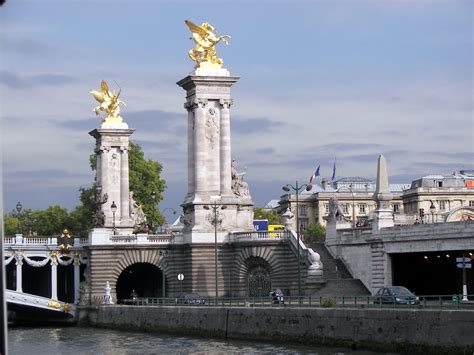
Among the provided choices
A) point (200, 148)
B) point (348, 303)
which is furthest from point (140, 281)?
point (348, 303)

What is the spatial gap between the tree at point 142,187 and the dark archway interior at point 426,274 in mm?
42840

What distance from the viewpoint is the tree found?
101m

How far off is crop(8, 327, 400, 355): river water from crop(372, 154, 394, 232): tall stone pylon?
14966mm

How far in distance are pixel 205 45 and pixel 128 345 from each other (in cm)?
2581

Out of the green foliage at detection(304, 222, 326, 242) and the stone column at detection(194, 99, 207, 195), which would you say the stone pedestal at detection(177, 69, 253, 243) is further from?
the green foliage at detection(304, 222, 326, 242)

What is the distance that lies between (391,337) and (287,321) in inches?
345

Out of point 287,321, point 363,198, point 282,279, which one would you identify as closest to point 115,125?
point 282,279

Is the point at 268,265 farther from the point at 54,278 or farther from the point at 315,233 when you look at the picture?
the point at 315,233

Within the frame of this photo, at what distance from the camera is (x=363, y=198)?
6152 inches

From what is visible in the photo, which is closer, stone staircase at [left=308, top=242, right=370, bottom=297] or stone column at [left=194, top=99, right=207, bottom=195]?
stone staircase at [left=308, top=242, right=370, bottom=297]

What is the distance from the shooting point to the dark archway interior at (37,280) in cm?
8144

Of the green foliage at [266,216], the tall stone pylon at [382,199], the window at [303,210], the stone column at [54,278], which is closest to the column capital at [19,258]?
the stone column at [54,278]

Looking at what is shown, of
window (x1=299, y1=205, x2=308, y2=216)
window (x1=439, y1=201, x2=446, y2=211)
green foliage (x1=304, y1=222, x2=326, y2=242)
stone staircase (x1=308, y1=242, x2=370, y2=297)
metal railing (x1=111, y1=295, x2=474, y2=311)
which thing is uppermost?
window (x1=299, y1=205, x2=308, y2=216)

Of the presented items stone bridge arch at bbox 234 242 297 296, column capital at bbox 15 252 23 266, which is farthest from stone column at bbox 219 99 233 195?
column capital at bbox 15 252 23 266
